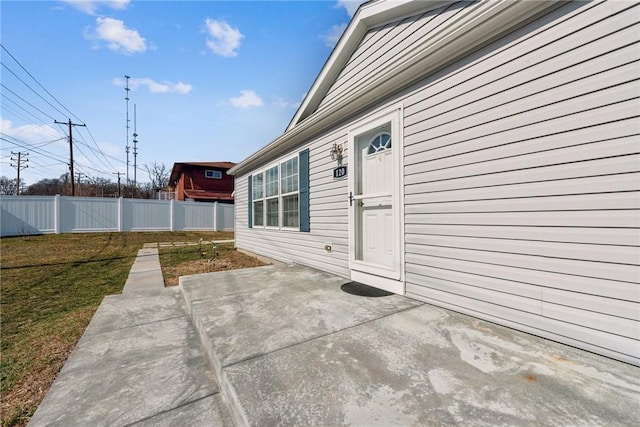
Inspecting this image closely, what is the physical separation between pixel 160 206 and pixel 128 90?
41.6 ft

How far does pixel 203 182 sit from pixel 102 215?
9564 mm

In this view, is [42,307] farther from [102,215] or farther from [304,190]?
[102,215]

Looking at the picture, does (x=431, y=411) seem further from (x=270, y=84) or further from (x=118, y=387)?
(x=270, y=84)

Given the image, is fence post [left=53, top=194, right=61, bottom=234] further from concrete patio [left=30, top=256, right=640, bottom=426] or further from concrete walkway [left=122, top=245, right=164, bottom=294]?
concrete patio [left=30, top=256, right=640, bottom=426]

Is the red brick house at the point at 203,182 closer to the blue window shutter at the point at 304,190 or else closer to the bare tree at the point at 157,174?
the bare tree at the point at 157,174

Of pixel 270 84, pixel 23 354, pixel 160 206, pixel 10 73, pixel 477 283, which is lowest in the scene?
pixel 23 354

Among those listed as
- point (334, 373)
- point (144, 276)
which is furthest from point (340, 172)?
point (144, 276)

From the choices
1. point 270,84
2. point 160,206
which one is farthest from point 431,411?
point 160,206

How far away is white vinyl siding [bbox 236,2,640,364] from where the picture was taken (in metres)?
1.73

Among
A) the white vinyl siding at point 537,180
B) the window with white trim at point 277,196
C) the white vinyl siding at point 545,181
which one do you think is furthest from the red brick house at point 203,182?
the white vinyl siding at point 545,181

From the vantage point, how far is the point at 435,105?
9.39ft

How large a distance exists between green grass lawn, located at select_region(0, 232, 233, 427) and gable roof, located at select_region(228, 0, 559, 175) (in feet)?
13.8

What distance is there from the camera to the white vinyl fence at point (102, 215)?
1162 cm

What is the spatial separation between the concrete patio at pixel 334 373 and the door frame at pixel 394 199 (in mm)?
461
